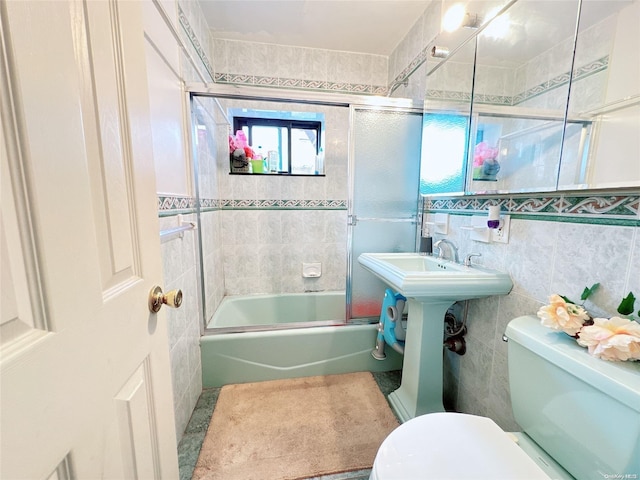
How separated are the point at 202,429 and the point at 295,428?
50 cm

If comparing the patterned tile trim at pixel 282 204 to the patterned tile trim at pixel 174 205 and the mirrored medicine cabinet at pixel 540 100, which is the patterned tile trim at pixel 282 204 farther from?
the mirrored medicine cabinet at pixel 540 100

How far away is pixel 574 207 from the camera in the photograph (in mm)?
891

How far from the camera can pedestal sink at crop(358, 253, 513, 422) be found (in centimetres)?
113

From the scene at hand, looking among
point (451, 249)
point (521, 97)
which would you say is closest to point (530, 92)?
point (521, 97)

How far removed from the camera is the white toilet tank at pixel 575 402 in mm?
586

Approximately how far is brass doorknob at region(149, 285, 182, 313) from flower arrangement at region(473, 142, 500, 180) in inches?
54.0

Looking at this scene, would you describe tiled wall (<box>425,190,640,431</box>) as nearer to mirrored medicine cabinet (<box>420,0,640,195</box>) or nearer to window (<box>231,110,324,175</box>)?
mirrored medicine cabinet (<box>420,0,640,195</box>)

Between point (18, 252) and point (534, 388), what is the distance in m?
1.21

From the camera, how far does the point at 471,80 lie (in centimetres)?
136

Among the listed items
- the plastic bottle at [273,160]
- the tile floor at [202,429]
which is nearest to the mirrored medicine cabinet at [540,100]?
the tile floor at [202,429]

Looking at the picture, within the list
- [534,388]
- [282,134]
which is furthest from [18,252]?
[282,134]

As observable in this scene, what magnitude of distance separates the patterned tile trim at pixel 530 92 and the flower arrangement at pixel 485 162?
0.20 meters

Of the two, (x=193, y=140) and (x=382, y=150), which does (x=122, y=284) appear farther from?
(x=382, y=150)

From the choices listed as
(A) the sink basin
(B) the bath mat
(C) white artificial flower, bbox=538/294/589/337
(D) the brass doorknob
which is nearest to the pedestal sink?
(A) the sink basin
